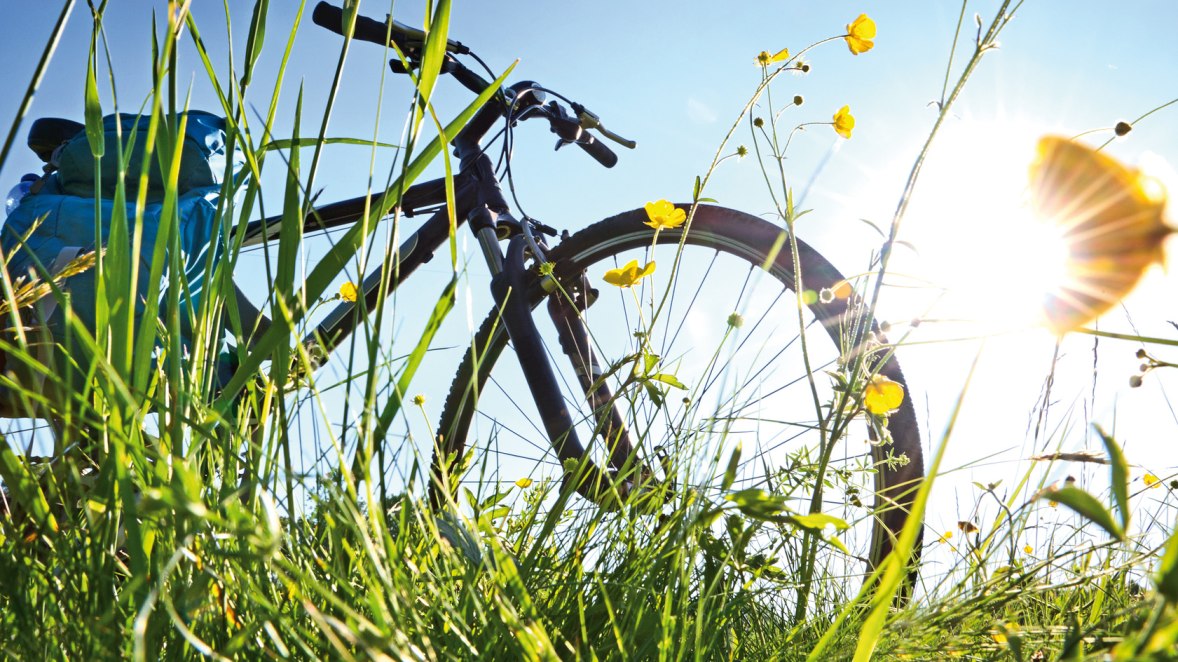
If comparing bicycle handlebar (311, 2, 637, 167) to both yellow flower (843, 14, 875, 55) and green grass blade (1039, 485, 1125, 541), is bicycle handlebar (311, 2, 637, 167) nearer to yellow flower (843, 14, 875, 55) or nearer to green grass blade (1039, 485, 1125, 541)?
yellow flower (843, 14, 875, 55)

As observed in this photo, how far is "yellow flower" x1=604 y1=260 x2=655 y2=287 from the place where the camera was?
832 mm

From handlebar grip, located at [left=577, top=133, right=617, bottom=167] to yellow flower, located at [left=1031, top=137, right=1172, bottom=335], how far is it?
1.92 metres

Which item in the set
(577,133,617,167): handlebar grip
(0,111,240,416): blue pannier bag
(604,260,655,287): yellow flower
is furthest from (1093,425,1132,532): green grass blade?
(577,133,617,167): handlebar grip

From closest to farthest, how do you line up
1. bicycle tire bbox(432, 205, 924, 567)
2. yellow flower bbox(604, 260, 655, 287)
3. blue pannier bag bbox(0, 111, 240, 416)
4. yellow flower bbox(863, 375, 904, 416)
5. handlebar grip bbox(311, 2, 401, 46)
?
yellow flower bbox(863, 375, 904, 416) → yellow flower bbox(604, 260, 655, 287) → bicycle tire bbox(432, 205, 924, 567) → blue pannier bag bbox(0, 111, 240, 416) → handlebar grip bbox(311, 2, 401, 46)

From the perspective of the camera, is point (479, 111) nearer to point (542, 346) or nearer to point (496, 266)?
point (496, 266)

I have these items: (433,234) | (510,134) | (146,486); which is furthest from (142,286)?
(146,486)

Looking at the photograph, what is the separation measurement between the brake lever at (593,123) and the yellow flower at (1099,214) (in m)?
1.76

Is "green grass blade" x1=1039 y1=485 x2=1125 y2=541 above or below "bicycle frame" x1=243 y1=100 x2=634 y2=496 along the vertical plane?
below

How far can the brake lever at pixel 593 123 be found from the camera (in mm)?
1929

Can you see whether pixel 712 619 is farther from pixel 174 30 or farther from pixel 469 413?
pixel 469 413

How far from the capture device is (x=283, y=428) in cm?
41

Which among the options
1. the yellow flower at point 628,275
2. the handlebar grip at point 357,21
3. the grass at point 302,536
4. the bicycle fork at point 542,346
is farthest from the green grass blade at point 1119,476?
the handlebar grip at point 357,21

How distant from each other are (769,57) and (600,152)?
1.29 meters

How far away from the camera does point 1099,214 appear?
21 centimetres
